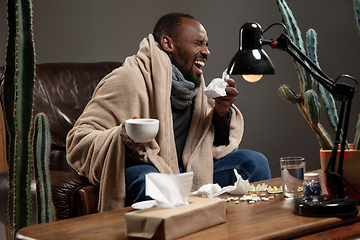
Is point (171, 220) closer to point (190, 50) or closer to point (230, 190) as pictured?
point (230, 190)

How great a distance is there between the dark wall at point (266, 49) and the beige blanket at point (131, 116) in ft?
3.13

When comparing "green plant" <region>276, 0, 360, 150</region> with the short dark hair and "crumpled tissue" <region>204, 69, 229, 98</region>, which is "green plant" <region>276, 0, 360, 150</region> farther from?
the short dark hair

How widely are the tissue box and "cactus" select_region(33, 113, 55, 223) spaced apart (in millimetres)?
506

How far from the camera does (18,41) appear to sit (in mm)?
896

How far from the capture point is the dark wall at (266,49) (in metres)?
2.87

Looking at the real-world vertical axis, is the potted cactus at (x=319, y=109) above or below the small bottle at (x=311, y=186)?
above

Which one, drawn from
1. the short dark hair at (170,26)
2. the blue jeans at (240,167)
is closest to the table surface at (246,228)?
the blue jeans at (240,167)

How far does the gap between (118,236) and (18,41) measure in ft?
1.56

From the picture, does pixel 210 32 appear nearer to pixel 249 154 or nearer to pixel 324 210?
pixel 249 154

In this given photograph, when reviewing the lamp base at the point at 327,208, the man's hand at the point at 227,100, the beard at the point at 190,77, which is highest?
the beard at the point at 190,77

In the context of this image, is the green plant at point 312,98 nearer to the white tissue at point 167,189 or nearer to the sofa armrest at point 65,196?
the white tissue at point 167,189

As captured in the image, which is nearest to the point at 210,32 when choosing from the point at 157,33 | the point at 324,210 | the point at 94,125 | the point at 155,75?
the point at 157,33

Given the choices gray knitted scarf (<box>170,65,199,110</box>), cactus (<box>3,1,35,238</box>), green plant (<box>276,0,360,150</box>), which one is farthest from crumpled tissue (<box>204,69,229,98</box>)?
cactus (<box>3,1,35,238</box>)

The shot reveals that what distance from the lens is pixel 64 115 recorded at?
77.7 inches
